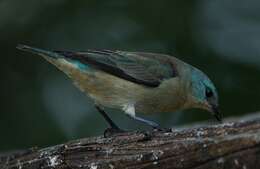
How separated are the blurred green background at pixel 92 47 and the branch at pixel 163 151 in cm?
370

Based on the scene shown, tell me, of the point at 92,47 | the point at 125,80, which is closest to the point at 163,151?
the point at 125,80

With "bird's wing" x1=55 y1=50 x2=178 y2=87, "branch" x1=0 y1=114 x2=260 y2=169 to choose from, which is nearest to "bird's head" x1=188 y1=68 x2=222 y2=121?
"bird's wing" x1=55 y1=50 x2=178 y2=87

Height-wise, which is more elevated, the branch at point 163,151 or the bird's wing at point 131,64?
the bird's wing at point 131,64

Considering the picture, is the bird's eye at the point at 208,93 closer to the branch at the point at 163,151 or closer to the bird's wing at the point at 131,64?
the bird's wing at the point at 131,64

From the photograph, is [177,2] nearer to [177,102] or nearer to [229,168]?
[177,102]

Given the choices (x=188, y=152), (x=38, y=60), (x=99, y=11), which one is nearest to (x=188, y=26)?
(x=99, y=11)

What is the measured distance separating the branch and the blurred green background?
370 centimetres

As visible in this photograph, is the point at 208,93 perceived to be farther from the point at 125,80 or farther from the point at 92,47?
the point at 92,47

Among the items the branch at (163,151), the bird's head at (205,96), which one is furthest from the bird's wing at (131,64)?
the branch at (163,151)

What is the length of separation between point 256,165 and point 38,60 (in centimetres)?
603

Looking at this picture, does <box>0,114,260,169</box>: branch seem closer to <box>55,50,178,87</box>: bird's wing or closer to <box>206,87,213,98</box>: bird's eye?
<box>55,50,178,87</box>: bird's wing

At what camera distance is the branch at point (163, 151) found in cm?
378

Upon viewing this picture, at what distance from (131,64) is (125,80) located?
0.16 meters

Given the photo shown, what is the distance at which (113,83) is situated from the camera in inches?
268
